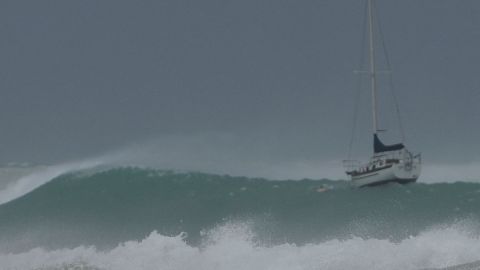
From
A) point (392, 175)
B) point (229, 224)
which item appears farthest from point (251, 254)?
point (392, 175)

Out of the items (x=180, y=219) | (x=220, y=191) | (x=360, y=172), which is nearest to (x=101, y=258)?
(x=180, y=219)

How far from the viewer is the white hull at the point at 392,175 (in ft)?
120

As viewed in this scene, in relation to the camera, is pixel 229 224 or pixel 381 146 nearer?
pixel 229 224

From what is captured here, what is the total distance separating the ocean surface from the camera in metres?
29.1

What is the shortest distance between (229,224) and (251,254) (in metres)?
3.25

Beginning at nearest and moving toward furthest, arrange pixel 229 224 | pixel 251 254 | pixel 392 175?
pixel 251 254, pixel 229 224, pixel 392 175

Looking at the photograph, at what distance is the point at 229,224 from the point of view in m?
33.2

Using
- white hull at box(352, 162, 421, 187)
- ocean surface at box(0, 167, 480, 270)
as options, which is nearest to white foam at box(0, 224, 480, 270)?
ocean surface at box(0, 167, 480, 270)

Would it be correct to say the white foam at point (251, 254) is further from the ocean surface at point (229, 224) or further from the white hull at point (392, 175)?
the white hull at point (392, 175)

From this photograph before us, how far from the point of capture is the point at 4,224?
37156 millimetres

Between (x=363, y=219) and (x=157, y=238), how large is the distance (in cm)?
501

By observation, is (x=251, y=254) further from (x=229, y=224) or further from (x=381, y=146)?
(x=381, y=146)

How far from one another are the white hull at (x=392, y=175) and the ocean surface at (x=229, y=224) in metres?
0.35

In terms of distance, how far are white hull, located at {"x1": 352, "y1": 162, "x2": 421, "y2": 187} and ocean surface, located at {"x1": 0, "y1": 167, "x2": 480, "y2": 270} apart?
0.35m
